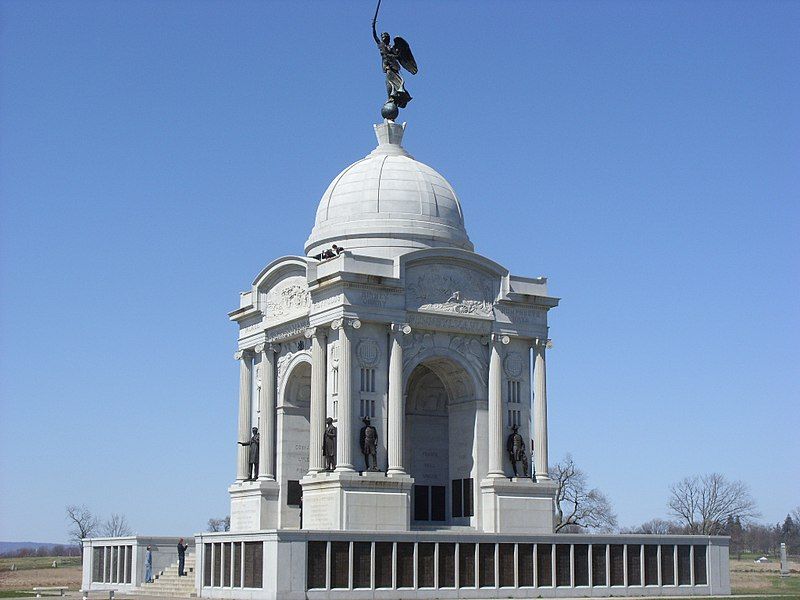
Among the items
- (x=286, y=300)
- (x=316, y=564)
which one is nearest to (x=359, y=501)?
(x=316, y=564)

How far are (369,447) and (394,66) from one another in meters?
20.2

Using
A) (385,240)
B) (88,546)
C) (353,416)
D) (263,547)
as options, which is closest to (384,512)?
(353,416)

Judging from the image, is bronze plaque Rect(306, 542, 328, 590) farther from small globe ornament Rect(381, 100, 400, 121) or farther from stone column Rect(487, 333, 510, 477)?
small globe ornament Rect(381, 100, 400, 121)

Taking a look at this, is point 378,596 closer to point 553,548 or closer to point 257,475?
point 553,548

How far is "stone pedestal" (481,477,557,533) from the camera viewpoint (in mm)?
58219

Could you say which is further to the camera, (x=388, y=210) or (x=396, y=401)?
(x=388, y=210)

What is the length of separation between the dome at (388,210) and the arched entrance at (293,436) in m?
6.10

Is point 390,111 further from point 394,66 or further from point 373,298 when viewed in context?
point 373,298

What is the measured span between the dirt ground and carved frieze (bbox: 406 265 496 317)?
24.5 m

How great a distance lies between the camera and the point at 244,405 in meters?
64.1

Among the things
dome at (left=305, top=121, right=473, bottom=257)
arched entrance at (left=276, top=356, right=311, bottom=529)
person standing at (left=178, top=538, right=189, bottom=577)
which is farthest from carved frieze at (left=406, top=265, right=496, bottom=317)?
person standing at (left=178, top=538, right=189, bottom=577)

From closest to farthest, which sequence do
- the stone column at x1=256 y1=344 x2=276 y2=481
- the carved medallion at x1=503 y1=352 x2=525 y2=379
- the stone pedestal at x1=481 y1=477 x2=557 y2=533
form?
the stone pedestal at x1=481 y1=477 x2=557 y2=533, the carved medallion at x1=503 y1=352 x2=525 y2=379, the stone column at x1=256 y1=344 x2=276 y2=481

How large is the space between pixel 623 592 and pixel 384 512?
10.2 metres

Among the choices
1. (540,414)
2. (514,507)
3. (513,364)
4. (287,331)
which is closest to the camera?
(514,507)
